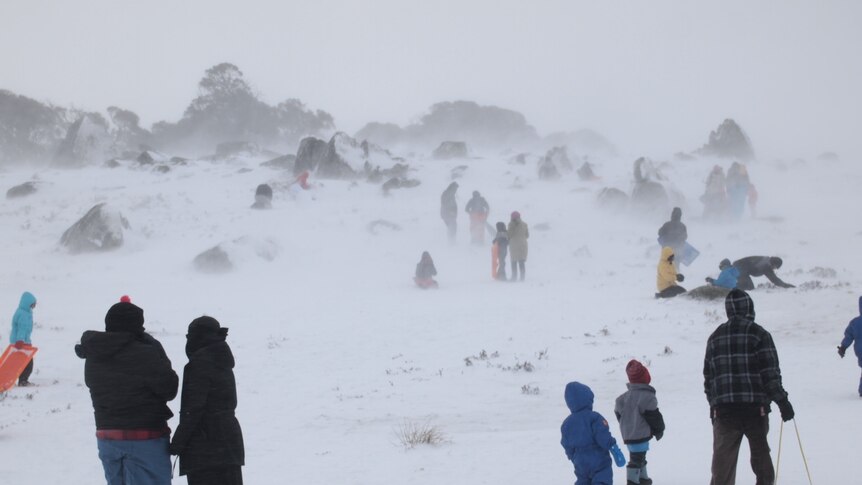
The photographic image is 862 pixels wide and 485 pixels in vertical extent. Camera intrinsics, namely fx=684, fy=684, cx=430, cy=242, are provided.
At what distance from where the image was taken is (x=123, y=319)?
4.82m

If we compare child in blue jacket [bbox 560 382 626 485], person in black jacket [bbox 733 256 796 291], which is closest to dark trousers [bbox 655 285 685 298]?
person in black jacket [bbox 733 256 796 291]

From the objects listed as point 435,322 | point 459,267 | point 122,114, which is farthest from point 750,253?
point 122,114

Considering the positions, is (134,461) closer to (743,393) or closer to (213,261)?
(743,393)

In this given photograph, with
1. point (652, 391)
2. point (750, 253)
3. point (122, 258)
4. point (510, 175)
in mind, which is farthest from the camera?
point (510, 175)

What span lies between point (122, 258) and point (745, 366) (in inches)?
903

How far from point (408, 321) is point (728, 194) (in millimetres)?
21797

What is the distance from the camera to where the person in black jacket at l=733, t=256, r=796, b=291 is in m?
16.4

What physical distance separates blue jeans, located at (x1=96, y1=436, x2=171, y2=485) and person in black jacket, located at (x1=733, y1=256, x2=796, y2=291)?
1462cm

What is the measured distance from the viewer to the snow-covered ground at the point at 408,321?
756 cm

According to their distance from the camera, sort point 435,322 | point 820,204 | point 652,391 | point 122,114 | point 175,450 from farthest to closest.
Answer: point 122,114, point 820,204, point 435,322, point 652,391, point 175,450

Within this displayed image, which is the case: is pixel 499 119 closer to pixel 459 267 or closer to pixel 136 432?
pixel 459 267

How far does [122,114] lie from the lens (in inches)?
2511

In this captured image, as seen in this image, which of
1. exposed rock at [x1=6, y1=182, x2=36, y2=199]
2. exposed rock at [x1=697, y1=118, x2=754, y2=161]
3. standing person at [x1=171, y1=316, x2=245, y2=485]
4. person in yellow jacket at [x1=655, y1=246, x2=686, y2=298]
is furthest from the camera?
exposed rock at [x1=697, y1=118, x2=754, y2=161]

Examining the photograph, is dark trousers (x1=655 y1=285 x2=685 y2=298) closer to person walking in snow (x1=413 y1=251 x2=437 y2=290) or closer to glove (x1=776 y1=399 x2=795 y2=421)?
person walking in snow (x1=413 y1=251 x2=437 y2=290)
